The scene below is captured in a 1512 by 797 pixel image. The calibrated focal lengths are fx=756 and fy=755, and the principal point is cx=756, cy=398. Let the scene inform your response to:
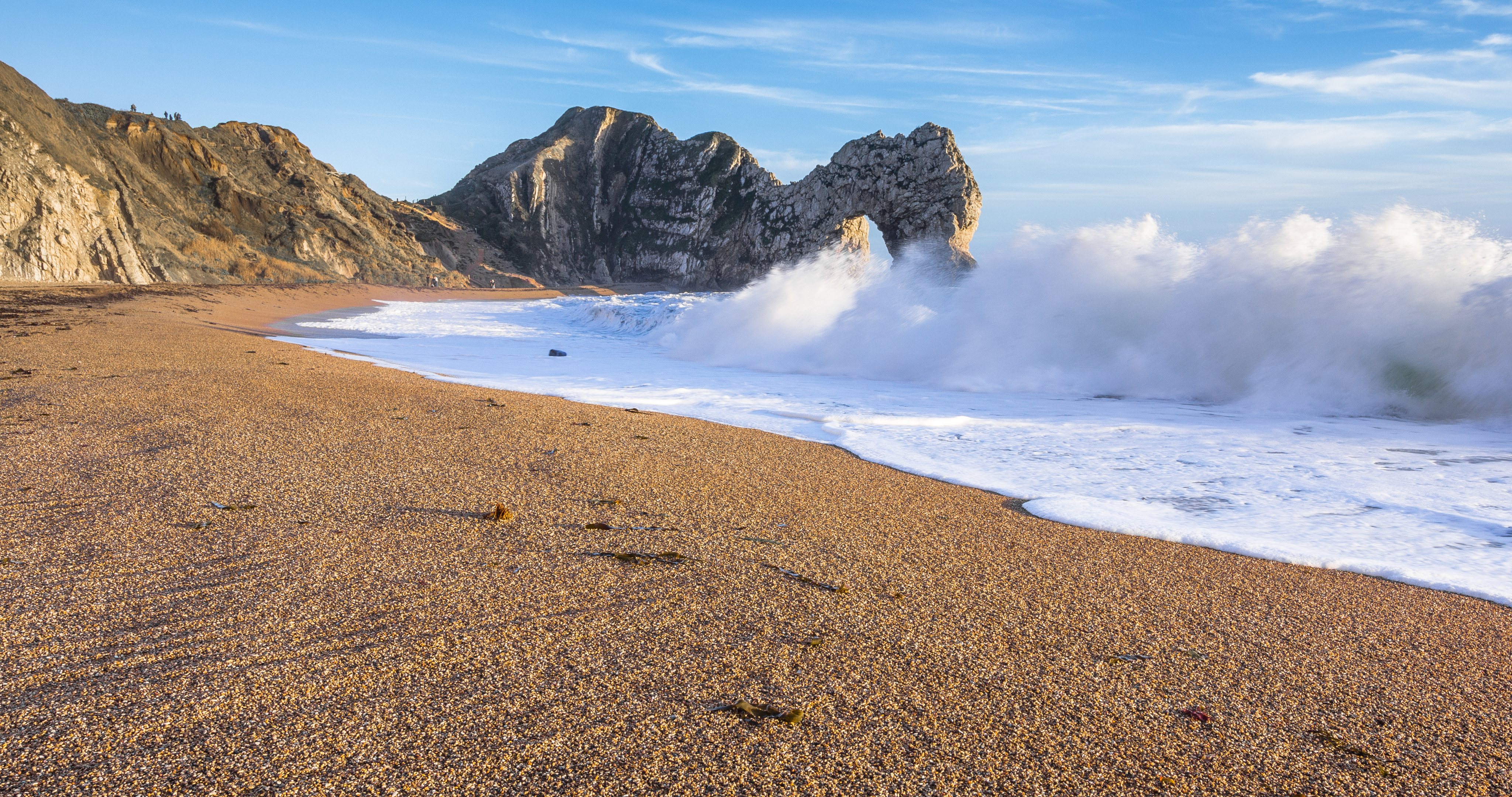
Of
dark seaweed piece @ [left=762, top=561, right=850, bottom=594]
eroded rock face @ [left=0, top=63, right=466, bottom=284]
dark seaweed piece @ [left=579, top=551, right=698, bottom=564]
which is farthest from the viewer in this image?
eroded rock face @ [left=0, top=63, right=466, bottom=284]

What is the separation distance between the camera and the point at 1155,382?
880 cm

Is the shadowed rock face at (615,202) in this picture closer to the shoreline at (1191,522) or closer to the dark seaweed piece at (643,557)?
the shoreline at (1191,522)

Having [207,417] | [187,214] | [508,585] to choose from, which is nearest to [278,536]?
[508,585]

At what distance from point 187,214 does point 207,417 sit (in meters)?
45.1

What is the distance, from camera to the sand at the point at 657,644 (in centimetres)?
144

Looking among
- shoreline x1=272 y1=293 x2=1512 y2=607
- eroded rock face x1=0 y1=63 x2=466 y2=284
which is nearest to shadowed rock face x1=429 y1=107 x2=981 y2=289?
eroded rock face x1=0 y1=63 x2=466 y2=284

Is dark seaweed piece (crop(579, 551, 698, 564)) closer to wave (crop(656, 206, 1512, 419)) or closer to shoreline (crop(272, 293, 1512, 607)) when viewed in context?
shoreline (crop(272, 293, 1512, 607))

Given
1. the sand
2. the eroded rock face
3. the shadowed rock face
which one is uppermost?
the shadowed rock face

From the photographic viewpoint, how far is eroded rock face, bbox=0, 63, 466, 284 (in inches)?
1073

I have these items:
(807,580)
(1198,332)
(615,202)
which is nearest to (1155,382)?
(1198,332)

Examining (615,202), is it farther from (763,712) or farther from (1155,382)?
(763,712)

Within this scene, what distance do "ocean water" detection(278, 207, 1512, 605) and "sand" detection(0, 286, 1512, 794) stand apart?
2.52 feet

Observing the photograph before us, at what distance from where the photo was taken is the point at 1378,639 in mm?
2234

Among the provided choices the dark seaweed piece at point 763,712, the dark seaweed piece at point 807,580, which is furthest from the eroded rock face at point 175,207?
the dark seaweed piece at point 763,712
